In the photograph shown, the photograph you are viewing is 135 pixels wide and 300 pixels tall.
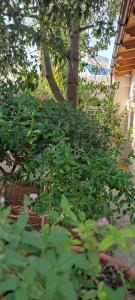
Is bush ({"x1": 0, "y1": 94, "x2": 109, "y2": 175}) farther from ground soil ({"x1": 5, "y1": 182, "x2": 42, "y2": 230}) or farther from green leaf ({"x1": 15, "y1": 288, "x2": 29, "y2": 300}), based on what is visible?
green leaf ({"x1": 15, "y1": 288, "x2": 29, "y2": 300})

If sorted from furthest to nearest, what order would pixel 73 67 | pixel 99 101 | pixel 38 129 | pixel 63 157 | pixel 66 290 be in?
pixel 99 101
pixel 73 67
pixel 38 129
pixel 63 157
pixel 66 290

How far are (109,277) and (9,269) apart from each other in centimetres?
67

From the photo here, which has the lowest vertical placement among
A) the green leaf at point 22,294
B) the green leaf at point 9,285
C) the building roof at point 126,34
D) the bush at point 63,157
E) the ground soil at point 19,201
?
the ground soil at point 19,201

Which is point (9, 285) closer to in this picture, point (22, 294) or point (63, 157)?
point (22, 294)

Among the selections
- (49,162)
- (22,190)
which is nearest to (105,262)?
(49,162)

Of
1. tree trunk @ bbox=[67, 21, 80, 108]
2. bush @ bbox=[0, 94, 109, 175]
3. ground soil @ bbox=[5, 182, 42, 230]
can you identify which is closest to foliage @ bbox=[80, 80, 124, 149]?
tree trunk @ bbox=[67, 21, 80, 108]

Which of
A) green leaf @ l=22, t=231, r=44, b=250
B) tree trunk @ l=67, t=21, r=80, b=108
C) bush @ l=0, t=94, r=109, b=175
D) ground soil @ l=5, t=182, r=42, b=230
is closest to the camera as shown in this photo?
green leaf @ l=22, t=231, r=44, b=250

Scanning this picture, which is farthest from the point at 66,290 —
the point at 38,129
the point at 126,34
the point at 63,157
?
the point at 126,34

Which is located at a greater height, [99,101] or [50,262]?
[50,262]

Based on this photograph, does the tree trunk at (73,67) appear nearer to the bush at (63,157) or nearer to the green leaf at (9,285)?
the bush at (63,157)

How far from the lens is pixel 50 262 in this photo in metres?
1.29

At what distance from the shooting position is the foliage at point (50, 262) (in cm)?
126

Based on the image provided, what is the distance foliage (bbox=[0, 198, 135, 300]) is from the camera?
4.12ft

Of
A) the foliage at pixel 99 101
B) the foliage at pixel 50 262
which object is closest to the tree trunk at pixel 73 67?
the foliage at pixel 99 101
